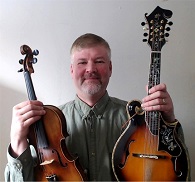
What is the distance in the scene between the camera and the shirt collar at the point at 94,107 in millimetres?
1077

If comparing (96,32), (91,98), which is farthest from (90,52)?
(96,32)

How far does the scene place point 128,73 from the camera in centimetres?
132

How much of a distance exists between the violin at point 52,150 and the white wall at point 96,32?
41cm

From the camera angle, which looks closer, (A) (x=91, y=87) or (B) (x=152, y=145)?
(B) (x=152, y=145)

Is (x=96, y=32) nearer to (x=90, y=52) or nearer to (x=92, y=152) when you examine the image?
(x=90, y=52)

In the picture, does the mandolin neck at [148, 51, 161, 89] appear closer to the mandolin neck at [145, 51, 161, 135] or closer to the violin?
the mandolin neck at [145, 51, 161, 135]

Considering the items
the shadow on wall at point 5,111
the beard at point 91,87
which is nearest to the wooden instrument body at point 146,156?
the beard at point 91,87

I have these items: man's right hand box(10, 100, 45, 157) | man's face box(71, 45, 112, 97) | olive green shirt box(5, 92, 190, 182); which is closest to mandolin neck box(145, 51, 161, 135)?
olive green shirt box(5, 92, 190, 182)

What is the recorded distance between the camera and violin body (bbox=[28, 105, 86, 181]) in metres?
0.87

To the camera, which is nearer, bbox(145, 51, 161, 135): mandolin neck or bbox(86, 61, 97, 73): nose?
bbox(145, 51, 161, 135): mandolin neck

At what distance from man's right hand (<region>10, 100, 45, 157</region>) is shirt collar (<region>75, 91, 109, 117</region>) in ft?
0.76

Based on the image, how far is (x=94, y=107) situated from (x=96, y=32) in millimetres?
489

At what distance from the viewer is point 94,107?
1077mm

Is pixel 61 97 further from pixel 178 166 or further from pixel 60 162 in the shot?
pixel 178 166
